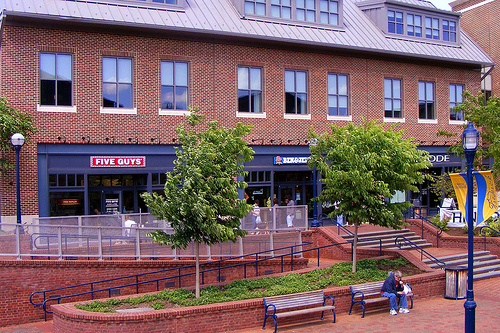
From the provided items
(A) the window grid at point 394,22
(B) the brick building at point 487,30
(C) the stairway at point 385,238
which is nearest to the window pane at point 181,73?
(C) the stairway at point 385,238

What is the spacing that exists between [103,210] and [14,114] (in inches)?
208

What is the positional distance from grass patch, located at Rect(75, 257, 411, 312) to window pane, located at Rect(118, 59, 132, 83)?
35.5ft

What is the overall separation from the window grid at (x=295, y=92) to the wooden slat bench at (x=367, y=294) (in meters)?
12.3

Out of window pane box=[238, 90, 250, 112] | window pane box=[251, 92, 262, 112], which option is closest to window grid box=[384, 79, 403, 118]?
window pane box=[251, 92, 262, 112]

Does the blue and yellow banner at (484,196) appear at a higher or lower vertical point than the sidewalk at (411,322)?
higher

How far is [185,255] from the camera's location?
17156 millimetres

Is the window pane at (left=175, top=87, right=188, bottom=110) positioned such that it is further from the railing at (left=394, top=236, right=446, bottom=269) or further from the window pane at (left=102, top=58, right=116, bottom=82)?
the railing at (left=394, top=236, right=446, bottom=269)

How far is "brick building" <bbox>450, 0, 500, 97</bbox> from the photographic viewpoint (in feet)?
106

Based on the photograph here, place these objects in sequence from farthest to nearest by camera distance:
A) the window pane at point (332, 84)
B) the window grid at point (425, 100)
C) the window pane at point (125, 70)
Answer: the window grid at point (425, 100), the window pane at point (332, 84), the window pane at point (125, 70)

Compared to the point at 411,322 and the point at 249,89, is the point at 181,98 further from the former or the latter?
the point at 411,322

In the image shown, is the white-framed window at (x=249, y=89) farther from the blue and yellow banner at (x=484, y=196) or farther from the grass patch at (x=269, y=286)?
the blue and yellow banner at (x=484, y=196)

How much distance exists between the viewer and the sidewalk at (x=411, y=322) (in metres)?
12.8

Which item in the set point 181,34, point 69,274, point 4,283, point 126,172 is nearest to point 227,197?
point 69,274

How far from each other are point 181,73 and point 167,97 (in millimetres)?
1218
